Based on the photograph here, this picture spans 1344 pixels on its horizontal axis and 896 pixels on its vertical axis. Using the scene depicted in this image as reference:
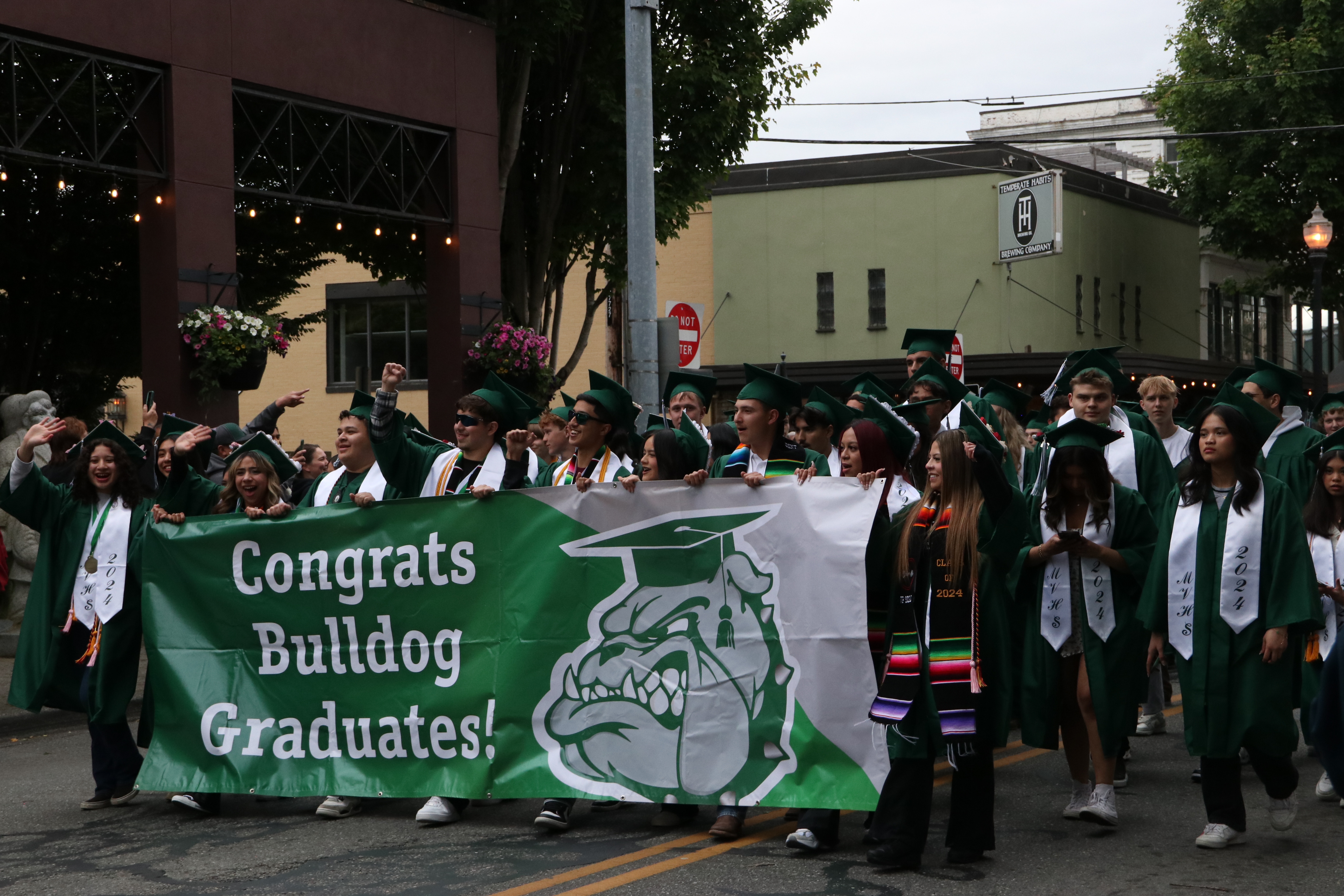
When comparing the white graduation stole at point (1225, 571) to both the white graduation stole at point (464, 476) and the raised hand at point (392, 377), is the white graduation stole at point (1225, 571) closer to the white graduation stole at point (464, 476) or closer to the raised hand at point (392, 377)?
the white graduation stole at point (464, 476)

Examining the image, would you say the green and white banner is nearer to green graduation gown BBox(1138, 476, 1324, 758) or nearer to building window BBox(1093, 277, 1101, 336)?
green graduation gown BBox(1138, 476, 1324, 758)

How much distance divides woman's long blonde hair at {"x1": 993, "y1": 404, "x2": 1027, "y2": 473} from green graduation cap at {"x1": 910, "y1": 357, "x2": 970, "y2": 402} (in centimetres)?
28

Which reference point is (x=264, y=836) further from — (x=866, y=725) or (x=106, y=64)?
(x=106, y=64)

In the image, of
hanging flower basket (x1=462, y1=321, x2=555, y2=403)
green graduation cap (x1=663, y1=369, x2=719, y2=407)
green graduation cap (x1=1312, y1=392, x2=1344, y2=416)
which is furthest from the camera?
hanging flower basket (x1=462, y1=321, x2=555, y2=403)

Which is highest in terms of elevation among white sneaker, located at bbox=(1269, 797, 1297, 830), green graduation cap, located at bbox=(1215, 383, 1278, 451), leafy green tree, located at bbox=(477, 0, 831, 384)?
leafy green tree, located at bbox=(477, 0, 831, 384)

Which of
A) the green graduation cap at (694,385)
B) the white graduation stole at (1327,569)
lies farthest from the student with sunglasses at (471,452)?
the white graduation stole at (1327,569)

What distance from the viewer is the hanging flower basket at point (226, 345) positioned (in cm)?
1347

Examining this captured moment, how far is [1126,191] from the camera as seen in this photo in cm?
3634

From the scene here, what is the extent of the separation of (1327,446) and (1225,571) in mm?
1848

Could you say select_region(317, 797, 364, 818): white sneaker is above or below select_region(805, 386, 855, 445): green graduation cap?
below

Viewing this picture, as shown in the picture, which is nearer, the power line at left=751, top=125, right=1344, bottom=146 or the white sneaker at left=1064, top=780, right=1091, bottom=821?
the white sneaker at left=1064, top=780, right=1091, bottom=821

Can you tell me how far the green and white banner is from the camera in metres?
6.44

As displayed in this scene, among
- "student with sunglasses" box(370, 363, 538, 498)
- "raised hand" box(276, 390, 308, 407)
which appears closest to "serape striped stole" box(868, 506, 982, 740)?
"student with sunglasses" box(370, 363, 538, 498)

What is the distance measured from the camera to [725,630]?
Result: 6637 mm
